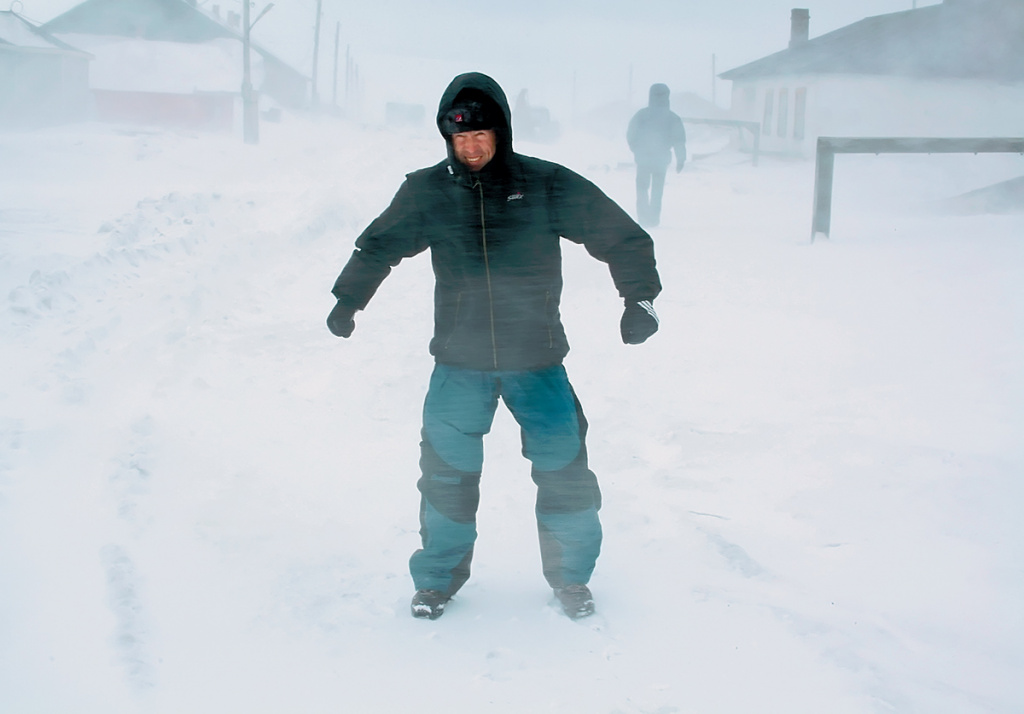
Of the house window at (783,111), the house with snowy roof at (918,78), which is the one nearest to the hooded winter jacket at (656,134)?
the house with snowy roof at (918,78)

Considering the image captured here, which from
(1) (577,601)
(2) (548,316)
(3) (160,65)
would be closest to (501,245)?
(2) (548,316)

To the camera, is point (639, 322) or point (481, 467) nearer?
point (639, 322)

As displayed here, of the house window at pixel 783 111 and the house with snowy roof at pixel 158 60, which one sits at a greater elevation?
the house with snowy roof at pixel 158 60

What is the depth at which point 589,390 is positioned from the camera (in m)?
5.14

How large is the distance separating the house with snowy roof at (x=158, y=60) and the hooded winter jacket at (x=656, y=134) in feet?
113

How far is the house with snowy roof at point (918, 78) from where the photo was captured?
76.7ft

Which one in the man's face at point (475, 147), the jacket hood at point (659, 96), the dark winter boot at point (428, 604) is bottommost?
the dark winter boot at point (428, 604)

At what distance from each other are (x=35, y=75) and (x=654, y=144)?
33592 millimetres

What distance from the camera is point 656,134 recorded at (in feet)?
34.6

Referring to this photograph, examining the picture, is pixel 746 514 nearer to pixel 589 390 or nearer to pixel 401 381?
pixel 589 390

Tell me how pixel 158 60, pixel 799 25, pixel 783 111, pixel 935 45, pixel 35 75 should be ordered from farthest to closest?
pixel 158 60 < pixel 35 75 < pixel 799 25 < pixel 783 111 < pixel 935 45

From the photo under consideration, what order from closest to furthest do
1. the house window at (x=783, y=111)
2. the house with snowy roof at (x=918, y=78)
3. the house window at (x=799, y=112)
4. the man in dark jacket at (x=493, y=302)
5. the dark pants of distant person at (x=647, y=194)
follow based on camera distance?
the man in dark jacket at (x=493, y=302) → the dark pants of distant person at (x=647, y=194) → the house with snowy roof at (x=918, y=78) → the house window at (x=799, y=112) → the house window at (x=783, y=111)

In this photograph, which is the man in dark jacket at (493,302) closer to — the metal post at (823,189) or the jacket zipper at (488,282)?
the jacket zipper at (488,282)

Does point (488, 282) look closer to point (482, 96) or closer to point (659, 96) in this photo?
point (482, 96)
